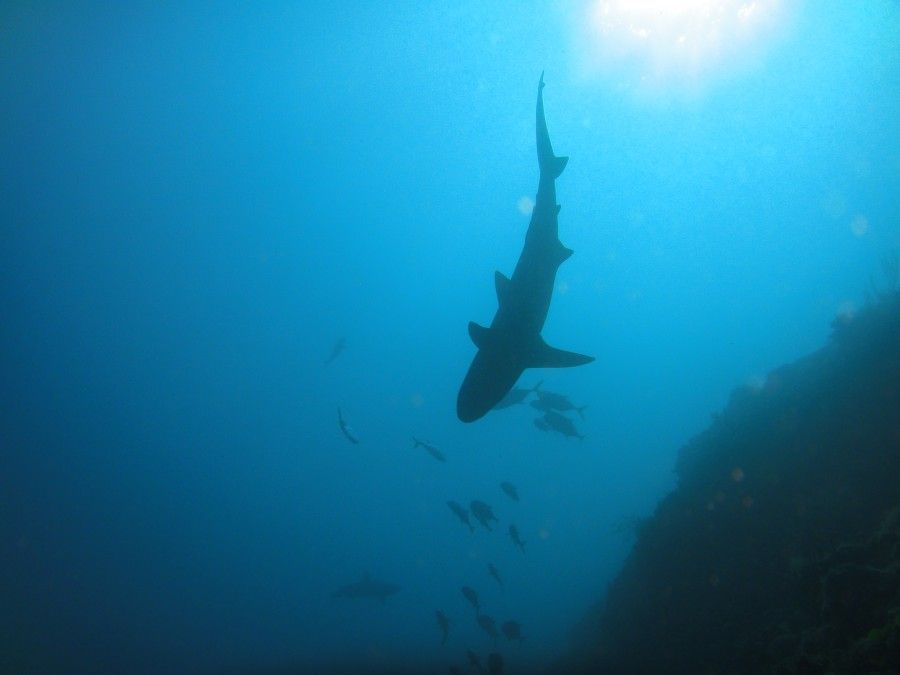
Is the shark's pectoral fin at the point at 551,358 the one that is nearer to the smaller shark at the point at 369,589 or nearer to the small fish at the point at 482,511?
the small fish at the point at 482,511

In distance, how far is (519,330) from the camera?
527cm

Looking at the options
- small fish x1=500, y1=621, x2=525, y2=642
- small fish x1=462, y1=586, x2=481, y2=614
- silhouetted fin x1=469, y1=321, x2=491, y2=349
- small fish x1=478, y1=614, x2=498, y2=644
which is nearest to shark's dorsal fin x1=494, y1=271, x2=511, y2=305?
silhouetted fin x1=469, y1=321, x2=491, y2=349

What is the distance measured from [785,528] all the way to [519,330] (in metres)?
7.66

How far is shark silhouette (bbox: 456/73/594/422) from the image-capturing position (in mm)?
5164

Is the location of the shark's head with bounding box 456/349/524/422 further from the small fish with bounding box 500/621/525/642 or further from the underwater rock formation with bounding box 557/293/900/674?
the small fish with bounding box 500/621/525/642

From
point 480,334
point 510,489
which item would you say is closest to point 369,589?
point 510,489

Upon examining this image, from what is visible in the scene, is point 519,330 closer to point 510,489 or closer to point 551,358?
point 551,358

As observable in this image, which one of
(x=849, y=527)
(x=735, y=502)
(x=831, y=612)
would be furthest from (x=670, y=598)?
(x=831, y=612)

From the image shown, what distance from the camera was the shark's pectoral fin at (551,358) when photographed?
5418 mm

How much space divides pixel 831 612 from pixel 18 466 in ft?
282

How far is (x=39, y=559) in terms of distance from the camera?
6400 centimetres

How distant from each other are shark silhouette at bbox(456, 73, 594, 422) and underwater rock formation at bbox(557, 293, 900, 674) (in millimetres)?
4130

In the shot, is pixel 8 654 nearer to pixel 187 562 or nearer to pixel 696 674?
pixel 187 562

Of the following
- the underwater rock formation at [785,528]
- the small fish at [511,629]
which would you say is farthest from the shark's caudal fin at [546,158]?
the small fish at [511,629]
